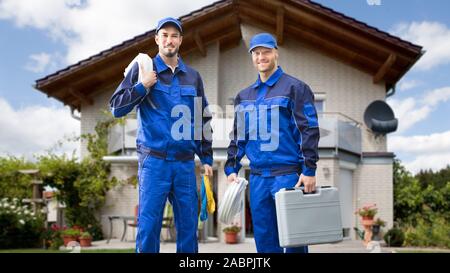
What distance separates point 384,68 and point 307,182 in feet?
26.6

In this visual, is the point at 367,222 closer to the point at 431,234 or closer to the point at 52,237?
the point at 431,234

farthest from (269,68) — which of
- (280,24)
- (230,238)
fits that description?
(230,238)

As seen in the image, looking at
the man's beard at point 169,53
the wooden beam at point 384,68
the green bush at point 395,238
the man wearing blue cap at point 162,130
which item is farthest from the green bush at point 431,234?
the man's beard at point 169,53

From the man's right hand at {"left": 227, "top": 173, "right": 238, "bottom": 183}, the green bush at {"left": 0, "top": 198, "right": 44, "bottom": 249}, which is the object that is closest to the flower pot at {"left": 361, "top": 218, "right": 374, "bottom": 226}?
the green bush at {"left": 0, "top": 198, "right": 44, "bottom": 249}

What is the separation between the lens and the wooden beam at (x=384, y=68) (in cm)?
919

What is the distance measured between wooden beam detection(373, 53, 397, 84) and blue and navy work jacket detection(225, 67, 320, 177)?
601cm

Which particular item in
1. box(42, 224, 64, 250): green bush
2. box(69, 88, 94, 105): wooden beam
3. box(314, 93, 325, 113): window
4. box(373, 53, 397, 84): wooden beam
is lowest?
box(42, 224, 64, 250): green bush

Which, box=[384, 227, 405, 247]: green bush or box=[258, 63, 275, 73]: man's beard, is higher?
box=[258, 63, 275, 73]: man's beard

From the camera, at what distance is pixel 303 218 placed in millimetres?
3018

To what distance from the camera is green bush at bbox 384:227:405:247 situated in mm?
10836

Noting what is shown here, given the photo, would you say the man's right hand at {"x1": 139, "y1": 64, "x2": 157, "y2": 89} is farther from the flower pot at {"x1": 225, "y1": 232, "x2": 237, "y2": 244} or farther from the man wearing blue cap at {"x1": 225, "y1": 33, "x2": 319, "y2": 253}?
the flower pot at {"x1": 225, "y1": 232, "x2": 237, "y2": 244}

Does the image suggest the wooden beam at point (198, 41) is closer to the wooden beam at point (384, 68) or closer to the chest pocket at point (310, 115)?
the wooden beam at point (384, 68)

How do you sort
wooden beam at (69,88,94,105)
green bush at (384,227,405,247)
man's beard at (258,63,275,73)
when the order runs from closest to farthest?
1. man's beard at (258,63,275,73)
2. wooden beam at (69,88,94,105)
3. green bush at (384,227,405,247)
